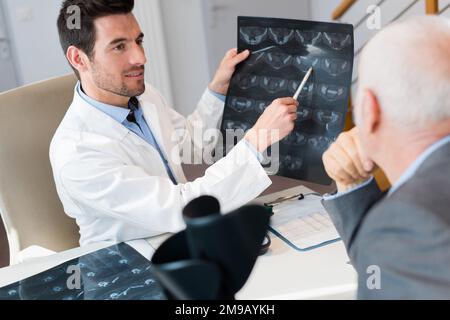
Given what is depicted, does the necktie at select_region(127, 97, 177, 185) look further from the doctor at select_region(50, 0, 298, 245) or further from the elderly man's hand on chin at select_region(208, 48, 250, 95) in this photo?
the elderly man's hand on chin at select_region(208, 48, 250, 95)

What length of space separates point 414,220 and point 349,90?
75 cm

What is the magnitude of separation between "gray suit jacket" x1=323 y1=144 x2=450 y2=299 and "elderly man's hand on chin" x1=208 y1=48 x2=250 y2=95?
0.97 meters

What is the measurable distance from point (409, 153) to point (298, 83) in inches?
30.7

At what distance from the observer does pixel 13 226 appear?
165 cm

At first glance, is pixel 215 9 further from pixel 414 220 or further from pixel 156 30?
pixel 414 220

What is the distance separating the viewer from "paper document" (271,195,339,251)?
129 cm

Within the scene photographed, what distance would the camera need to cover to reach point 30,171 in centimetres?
165

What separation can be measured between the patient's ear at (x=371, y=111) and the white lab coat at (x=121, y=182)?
665 mm

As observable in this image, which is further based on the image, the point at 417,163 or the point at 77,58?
the point at 77,58

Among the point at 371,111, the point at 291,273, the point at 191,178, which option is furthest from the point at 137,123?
the point at 191,178

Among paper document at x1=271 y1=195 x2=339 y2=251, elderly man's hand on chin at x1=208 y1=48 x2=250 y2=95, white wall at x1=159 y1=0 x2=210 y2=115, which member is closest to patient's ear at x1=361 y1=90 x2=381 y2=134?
paper document at x1=271 y1=195 x2=339 y2=251

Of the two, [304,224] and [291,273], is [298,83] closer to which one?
[304,224]
